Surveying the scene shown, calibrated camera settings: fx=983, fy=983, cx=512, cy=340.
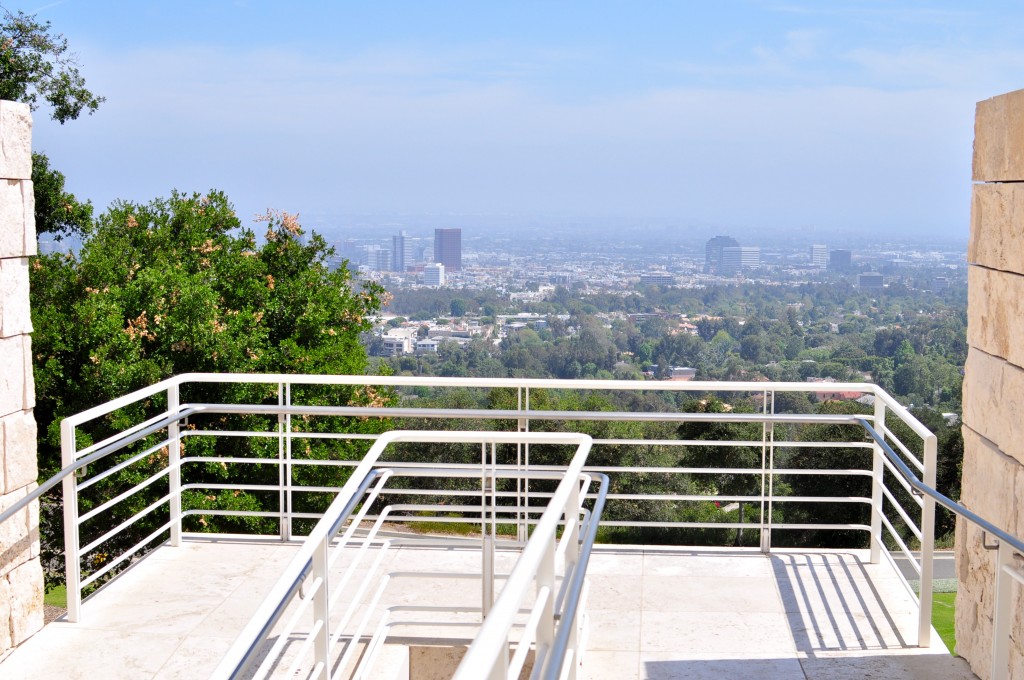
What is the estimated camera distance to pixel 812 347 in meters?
26.9

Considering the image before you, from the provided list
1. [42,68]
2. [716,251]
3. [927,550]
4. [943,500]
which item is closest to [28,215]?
[943,500]

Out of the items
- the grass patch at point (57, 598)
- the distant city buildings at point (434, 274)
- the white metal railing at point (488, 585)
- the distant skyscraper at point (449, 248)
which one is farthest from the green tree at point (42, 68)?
the distant skyscraper at point (449, 248)

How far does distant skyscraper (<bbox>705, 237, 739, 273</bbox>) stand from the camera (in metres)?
43.3

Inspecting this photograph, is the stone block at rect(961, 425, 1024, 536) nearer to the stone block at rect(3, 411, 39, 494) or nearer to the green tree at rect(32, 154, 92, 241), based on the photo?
the stone block at rect(3, 411, 39, 494)

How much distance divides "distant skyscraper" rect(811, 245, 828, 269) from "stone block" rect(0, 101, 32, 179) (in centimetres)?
4176

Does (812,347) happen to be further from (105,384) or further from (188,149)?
(188,149)

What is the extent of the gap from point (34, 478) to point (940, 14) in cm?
6343

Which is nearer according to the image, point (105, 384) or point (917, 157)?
point (105, 384)

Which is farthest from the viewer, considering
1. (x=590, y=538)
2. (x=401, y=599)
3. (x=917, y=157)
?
(x=917, y=157)

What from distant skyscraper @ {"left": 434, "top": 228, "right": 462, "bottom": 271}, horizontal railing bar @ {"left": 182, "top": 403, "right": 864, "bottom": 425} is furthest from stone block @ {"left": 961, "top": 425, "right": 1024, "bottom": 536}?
distant skyscraper @ {"left": 434, "top": 228, "right": 462, "bottom": 271}

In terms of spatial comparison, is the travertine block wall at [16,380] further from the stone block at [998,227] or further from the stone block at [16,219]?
the stone block at [998,227]

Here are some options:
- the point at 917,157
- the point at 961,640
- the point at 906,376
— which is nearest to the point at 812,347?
the point at 906,376

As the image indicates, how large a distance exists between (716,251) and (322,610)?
44.2 m

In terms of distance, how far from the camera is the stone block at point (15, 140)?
4.27 m
